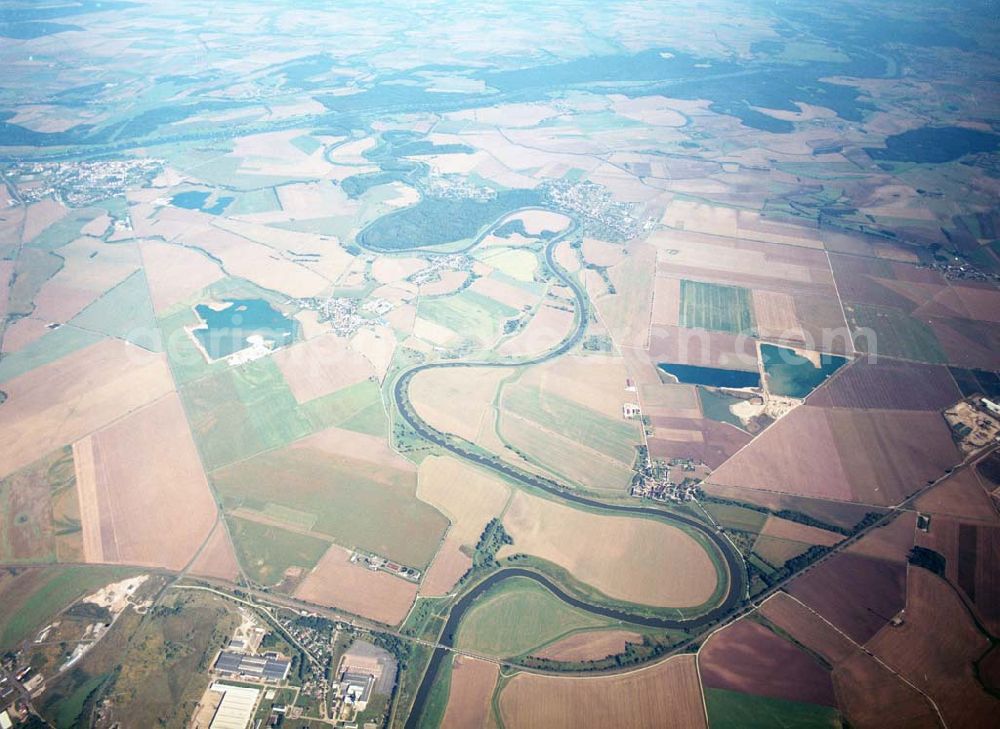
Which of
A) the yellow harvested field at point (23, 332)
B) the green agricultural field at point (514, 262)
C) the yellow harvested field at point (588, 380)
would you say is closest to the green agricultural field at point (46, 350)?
the yellow harvested field at point (23, 332)

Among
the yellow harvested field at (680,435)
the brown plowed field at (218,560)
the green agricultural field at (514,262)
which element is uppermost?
the green agricultural field at (514,262)

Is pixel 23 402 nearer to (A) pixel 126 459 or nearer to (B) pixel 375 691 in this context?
(A) pixel 126 459

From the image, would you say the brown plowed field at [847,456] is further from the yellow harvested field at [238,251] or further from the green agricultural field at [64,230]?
the green agricultural field at [64,230]

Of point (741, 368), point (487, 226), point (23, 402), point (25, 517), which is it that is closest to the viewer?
point (25, 517)

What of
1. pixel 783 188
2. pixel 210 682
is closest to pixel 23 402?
pixel 210 682

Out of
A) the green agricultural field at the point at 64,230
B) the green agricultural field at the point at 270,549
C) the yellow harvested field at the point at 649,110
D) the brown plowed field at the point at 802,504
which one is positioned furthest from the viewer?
the yellow harvested field at the point at 649,110
